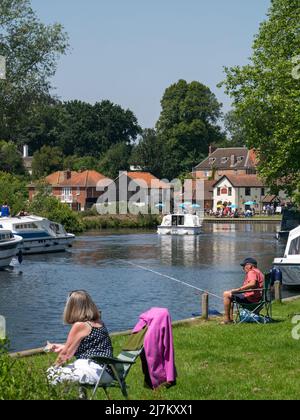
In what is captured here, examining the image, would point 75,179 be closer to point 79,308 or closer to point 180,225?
point 180,225

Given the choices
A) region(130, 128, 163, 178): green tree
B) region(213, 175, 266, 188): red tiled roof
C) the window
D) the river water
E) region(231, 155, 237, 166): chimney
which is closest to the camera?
the river water

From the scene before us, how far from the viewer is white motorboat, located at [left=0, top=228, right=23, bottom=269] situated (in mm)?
50562

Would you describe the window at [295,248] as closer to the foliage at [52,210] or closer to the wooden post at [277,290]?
the wooden post at [277,290]

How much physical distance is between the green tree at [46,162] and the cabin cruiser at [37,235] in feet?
248

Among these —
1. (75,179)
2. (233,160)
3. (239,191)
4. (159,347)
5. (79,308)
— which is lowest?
(159,347)

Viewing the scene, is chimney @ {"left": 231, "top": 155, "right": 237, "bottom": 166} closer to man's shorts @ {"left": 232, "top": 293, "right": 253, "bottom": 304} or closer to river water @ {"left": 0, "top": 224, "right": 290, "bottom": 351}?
river water @ {"left": 0, "top": 224, "right": 290, "bottom": 351}

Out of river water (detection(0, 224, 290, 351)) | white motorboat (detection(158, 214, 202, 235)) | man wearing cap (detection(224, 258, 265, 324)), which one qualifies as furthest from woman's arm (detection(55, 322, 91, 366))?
white motorboat (detection(158, 214, 202, 235))

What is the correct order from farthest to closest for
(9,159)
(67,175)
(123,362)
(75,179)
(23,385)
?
(67,175) < (75,179) < (9,159) < (123,362) < (23,385)

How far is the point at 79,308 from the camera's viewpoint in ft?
40.1

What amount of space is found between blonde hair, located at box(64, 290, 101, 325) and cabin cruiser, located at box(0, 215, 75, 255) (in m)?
50.6

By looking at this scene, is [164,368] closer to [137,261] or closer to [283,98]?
[283,98]

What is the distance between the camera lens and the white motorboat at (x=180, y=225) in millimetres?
92312

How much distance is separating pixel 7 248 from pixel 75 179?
8744 cm

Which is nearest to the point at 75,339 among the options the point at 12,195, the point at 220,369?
the point at 220,369
